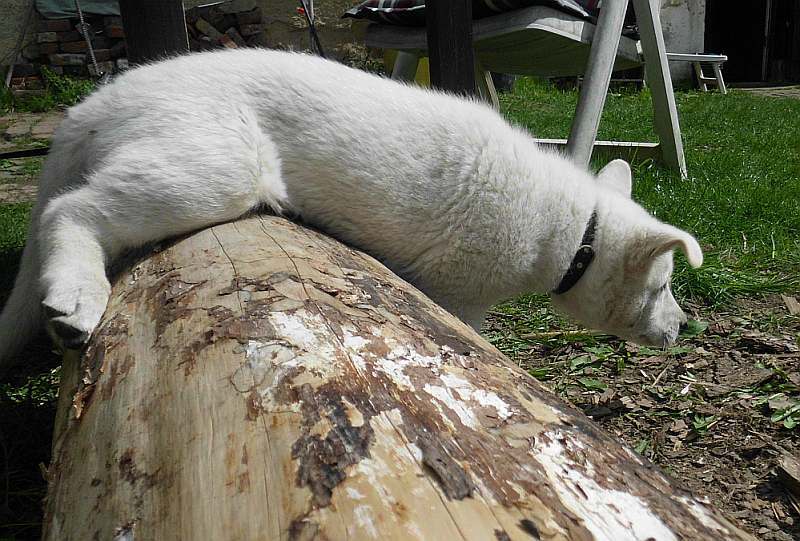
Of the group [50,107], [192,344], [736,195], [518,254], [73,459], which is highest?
[192,344]

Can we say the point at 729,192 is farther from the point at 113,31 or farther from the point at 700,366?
the point at 113,31

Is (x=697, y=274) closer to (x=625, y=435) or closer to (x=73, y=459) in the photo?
(x=625, y=435)

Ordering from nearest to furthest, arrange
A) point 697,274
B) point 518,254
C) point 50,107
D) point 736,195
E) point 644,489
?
point 644,489, point 518,254, point 697,274, point 736,195, point 50,107

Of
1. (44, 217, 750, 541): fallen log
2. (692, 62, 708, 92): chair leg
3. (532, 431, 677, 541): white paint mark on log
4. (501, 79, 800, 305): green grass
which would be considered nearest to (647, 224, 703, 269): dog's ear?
(44, 217, 750, 541): fallen log

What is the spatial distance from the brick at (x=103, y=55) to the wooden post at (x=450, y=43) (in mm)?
7143

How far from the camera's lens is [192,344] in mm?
1473

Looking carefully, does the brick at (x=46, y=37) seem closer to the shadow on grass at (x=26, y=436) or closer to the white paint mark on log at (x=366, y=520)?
the shadow on grass at (x=26, y=436)

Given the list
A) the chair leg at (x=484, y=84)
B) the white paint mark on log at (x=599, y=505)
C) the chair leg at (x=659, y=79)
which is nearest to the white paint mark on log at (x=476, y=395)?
the white paint mark on log at (x=599, y=505)

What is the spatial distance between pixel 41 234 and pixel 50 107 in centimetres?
740

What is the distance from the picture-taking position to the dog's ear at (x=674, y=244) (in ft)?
7.47

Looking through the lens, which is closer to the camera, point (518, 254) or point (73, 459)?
point (73, 459)

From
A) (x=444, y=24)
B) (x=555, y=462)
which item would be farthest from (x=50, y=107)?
(x=555, y=462)

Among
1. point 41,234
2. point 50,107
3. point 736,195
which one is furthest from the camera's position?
point 50,107

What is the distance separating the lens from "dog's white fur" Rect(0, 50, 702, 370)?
2129 mm
